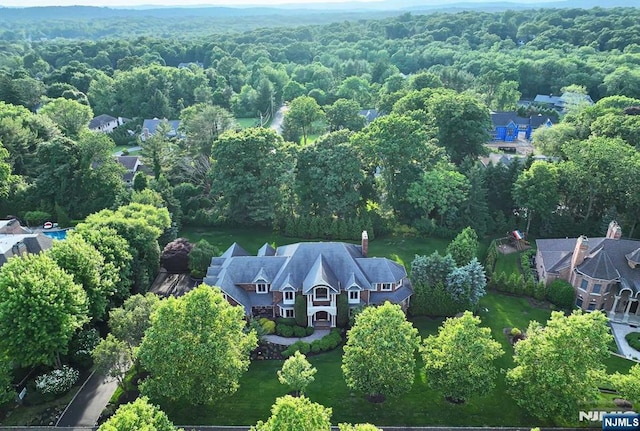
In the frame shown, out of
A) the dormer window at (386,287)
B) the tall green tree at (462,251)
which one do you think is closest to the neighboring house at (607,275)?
the tall green tree at (462,251)

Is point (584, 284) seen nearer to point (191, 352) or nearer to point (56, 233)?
point (191, 352)

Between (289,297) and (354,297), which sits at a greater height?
(289,297)

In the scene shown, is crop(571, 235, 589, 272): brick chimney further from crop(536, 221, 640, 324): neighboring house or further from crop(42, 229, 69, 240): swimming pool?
crop(42, 229, 69, 240): swimming pool

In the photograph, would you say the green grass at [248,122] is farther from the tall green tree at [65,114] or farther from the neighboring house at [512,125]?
the neighboring house at [512,125]

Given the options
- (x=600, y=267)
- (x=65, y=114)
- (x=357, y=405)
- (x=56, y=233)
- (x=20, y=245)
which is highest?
(x=65, y=114)

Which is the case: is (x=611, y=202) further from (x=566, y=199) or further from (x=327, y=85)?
(x=327, y=85)

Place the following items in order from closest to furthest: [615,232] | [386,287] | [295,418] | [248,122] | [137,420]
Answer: [295,418] → [137,420] → [386,287] → [615,232] → [248,122]

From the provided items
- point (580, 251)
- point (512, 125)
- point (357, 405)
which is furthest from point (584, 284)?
point (512, 125)
